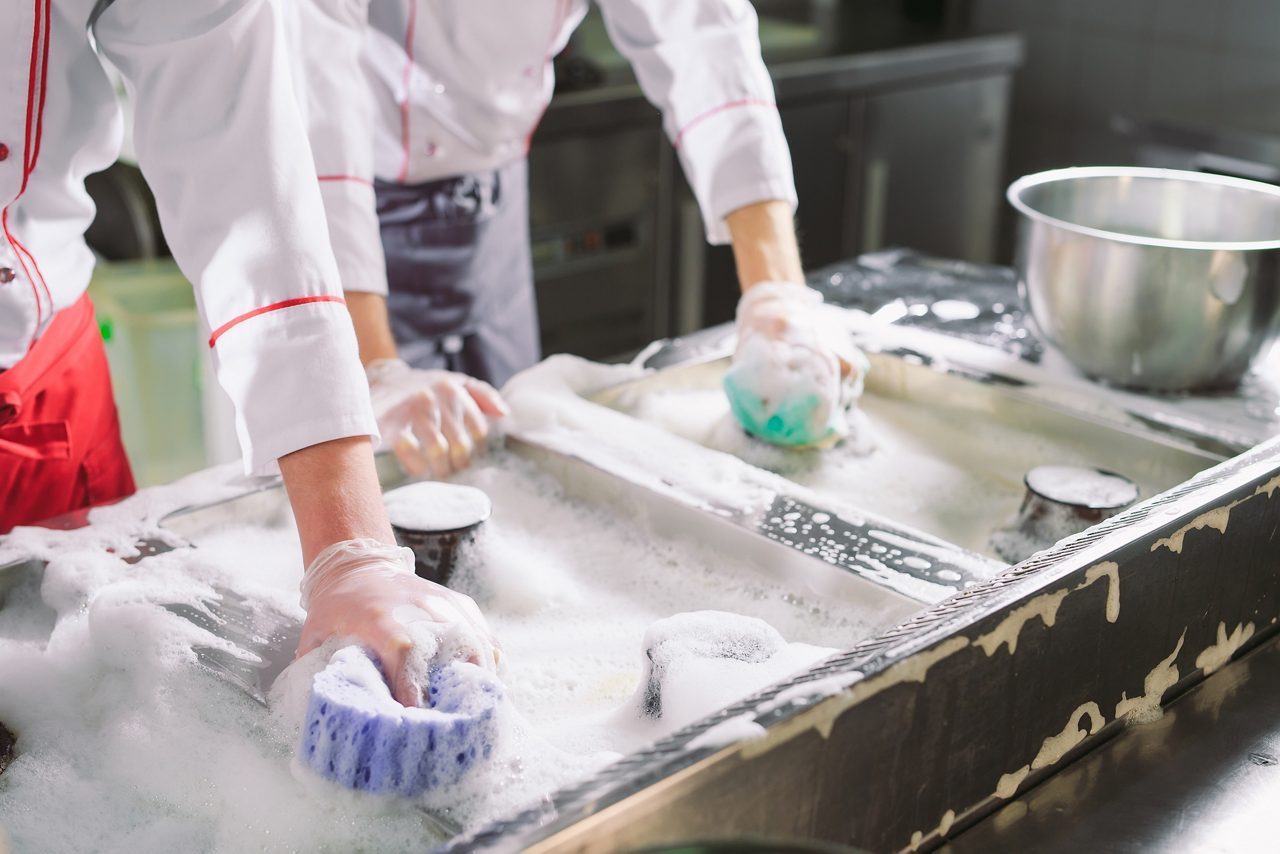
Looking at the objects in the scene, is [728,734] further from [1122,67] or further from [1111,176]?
[1122,67]

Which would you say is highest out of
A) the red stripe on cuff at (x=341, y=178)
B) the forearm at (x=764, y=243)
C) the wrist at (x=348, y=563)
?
the red stripe on cuff at (x=341, y=178)

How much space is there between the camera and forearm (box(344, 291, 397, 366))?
1521mm

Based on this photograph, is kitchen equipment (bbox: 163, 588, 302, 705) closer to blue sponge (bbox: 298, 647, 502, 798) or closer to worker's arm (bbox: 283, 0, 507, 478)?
blue sponge (bbox: 298, 647, 502, 798)

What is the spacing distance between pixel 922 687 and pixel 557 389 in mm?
782

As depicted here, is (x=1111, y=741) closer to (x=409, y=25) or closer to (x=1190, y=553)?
(x=1190, y=553)

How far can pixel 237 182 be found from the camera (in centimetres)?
108

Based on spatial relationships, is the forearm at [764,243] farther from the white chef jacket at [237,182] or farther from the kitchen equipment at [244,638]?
the kitchen equipment at [244,638]

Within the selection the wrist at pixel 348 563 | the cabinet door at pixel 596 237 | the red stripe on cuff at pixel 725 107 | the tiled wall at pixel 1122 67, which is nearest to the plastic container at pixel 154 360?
the cabinet door at pixel 596 237

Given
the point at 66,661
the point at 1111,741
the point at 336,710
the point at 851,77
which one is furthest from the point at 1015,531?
the point at 851,77

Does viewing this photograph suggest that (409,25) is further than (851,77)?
No

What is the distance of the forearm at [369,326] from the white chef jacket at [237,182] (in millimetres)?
391

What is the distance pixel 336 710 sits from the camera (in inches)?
31.9

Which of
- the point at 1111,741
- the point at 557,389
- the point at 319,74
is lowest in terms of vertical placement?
the point at 1111,741

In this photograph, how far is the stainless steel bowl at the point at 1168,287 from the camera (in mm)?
1459
